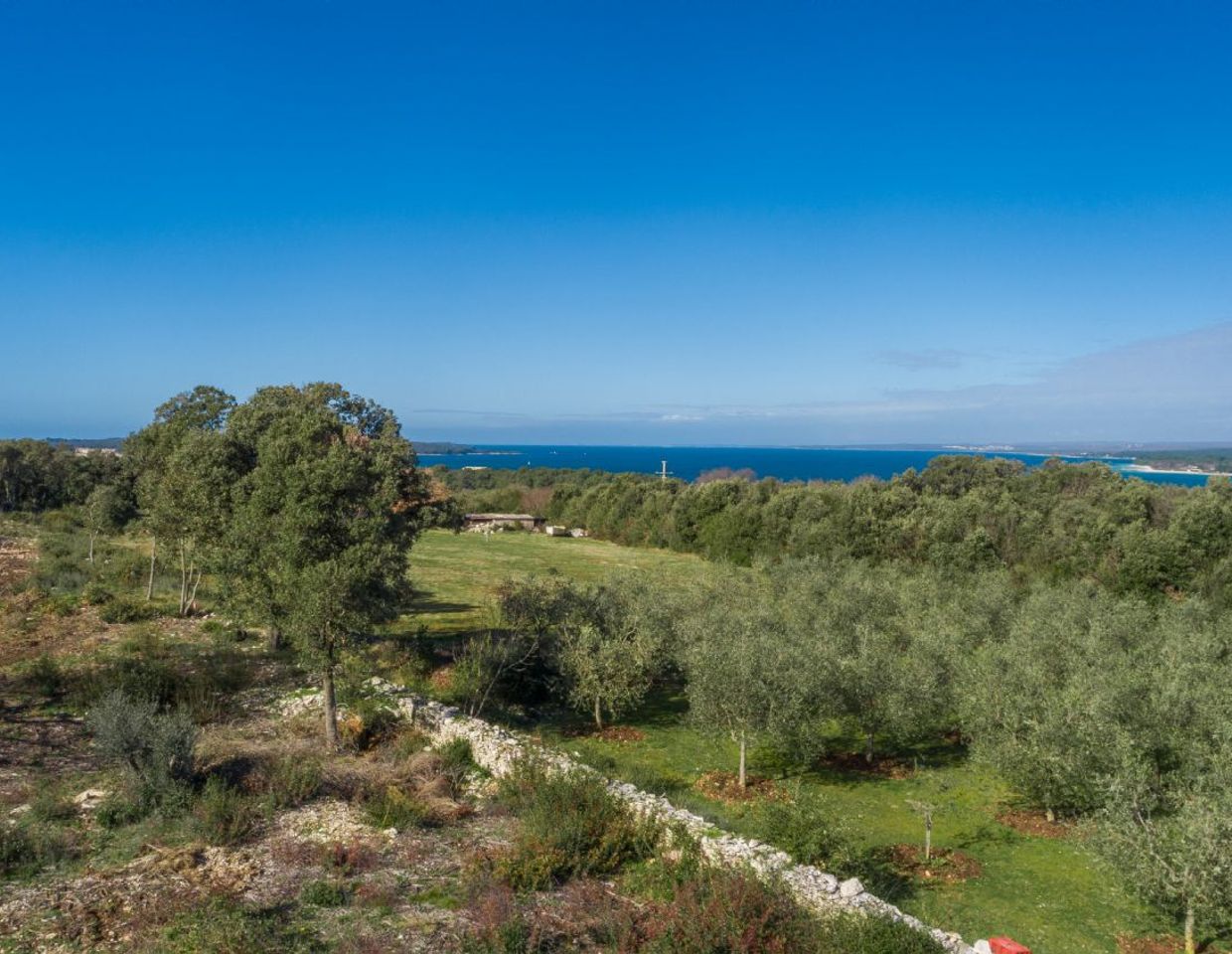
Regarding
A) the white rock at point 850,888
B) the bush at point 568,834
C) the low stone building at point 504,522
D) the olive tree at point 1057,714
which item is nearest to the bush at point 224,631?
the bush at point 568,834

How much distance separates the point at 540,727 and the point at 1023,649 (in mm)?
14568

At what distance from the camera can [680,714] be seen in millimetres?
24531

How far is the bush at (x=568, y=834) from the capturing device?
12.2 m

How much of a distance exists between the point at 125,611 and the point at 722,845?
Answer: 24.4m

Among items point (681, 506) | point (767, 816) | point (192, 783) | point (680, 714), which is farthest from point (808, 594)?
point (681, 506)

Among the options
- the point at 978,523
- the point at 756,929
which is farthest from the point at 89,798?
the point at 978,523

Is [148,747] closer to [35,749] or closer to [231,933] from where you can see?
[35,749]

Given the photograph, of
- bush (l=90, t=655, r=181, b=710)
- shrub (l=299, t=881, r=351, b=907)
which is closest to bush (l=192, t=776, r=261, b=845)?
shrub (l=299, t=881, r=351, b=907)

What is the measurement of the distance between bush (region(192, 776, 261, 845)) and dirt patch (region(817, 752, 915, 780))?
47.4 feet

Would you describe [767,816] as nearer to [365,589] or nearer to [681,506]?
[365,589]

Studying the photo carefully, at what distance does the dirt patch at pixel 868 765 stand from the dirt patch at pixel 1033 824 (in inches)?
113

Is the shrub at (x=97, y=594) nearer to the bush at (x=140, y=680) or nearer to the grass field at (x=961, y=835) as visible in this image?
the bush at (x=140, y=680)

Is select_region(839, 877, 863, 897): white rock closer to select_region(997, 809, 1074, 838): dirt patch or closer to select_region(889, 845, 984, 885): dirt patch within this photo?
select_region(889, 845, 984, 885): dirt patch

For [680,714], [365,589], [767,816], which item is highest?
[365,589]
